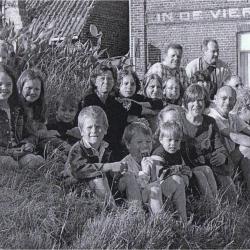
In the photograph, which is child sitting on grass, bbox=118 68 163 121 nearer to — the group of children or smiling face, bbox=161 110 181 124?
the group of children

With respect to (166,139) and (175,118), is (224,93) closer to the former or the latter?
(175,118)

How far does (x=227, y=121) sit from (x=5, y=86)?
89.4 inches

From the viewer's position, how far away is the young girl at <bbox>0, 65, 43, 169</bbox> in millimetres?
5473

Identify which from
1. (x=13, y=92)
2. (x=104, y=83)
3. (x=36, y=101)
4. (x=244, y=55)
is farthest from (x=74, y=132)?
(x=244, y=55)

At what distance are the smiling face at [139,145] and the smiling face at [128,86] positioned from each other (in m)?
1.40

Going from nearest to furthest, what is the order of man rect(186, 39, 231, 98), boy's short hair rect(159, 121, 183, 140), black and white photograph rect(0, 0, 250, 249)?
→ black and white photograph rect(0, 0, 250, 249) < boy's short hair rect(159, 121, 183, 140) < man rect(186, 39, 231, 98)

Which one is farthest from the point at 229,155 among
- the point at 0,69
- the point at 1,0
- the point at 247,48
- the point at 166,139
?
the point at 1,0

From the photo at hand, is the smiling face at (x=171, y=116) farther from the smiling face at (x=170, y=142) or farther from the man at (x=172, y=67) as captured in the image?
the man at (x=172, y=67)

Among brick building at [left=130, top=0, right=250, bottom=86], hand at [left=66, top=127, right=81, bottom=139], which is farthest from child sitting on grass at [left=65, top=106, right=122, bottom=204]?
brick building at [left=130, top=0, right=250, bottom=86]

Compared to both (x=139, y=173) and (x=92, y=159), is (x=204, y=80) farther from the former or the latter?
(x=92, y=159)

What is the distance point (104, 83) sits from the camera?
6457mm

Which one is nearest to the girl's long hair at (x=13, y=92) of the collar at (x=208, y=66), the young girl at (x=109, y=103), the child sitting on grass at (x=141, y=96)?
the young girl at (x=109, y=103)

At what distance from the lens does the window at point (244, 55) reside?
56.4ft

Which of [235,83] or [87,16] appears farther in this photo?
[87,16]
